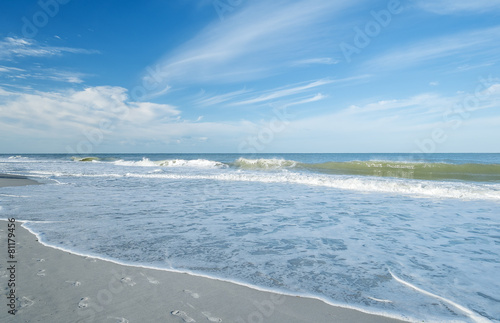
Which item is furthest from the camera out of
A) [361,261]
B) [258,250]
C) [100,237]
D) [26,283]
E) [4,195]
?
Answer: [4,195]

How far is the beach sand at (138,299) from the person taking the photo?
279cm

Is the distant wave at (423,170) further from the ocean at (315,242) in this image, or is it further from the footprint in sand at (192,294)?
the footprint in sand at (192,294)

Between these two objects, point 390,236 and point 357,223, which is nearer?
point 390,236

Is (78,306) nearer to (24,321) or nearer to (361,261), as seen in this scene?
(24,321)

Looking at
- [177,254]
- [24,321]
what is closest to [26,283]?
[24,321]

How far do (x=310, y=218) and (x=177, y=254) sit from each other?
154 inches

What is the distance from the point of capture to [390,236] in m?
5.81

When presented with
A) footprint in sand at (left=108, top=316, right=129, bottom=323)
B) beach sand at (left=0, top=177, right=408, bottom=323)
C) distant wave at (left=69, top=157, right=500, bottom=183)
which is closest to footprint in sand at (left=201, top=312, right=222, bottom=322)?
beach sand at (left=0, top=177, right=408, bottom=323)

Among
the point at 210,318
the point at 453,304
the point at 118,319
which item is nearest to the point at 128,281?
the point at 118,319

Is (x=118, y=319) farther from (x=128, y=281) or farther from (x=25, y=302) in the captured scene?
(x=25, y=302)

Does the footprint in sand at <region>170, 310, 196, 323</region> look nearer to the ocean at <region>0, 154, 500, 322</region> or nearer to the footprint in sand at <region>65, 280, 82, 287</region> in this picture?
the ocean at <region>0, 154, 500, 322</region>

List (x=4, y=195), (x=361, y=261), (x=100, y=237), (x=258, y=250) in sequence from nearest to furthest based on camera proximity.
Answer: (x=361, y=261) < (x=258, y=250) < (x=100, y=237) < (x=4, y=195)

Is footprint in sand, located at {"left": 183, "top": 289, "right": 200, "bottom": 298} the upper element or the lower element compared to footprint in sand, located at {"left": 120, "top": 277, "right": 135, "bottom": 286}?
lower

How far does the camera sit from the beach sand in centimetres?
279
